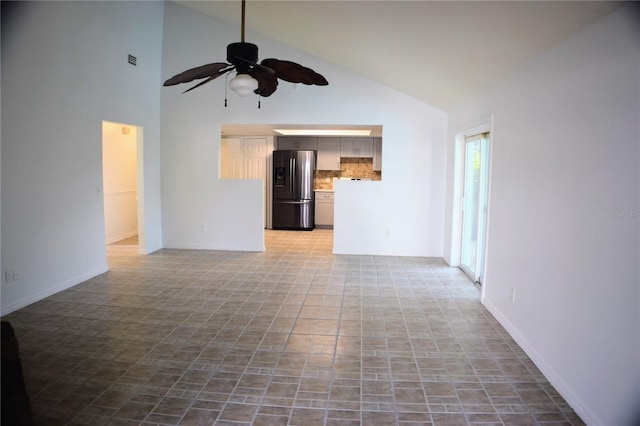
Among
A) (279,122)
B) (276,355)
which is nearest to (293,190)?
(279,122)

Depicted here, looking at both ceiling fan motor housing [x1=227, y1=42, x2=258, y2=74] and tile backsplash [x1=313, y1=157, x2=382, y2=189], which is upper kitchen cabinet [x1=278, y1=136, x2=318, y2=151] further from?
ceiling fan motor housing [x1=227, y1=42, x2=258, y2=74]

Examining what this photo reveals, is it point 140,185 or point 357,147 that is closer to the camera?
point 140,185

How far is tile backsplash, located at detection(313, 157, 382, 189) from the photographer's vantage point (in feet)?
30.7

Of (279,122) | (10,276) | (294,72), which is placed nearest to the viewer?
(294,72)

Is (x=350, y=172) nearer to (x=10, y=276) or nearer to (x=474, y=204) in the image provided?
(x=474, y=204)

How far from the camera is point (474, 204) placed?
17.2 feet

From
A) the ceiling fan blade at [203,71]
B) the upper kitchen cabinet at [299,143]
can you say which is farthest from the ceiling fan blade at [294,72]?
the upper kitchen cabinet at [299,143]

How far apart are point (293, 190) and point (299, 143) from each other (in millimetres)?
1147

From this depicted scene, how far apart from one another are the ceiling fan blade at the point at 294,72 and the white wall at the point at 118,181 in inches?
189

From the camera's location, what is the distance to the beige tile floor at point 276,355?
2326 mm

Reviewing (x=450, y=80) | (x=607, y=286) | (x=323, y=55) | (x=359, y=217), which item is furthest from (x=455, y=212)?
(x=607, y=286)

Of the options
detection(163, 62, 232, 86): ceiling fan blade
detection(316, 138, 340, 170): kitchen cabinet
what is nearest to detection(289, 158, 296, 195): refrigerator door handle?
detection(316, 138, 340, 170): kitchen cabinet

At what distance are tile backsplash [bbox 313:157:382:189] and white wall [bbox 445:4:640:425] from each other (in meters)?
5.83

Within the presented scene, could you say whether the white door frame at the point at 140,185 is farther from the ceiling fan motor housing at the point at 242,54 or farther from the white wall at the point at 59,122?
the ceiling fan motor housing at the point at 242,54
